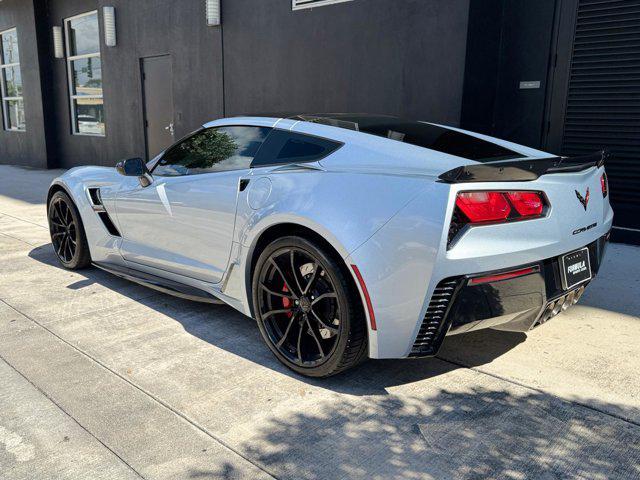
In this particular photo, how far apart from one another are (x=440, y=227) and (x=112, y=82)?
12.0 m

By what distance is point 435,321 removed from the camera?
266cm

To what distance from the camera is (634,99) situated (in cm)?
629

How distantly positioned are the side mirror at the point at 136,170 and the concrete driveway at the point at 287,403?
962 mm

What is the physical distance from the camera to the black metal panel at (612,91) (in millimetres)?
6273

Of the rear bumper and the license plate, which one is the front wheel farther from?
the license plate

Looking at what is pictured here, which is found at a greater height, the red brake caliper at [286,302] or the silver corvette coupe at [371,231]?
the silver corvette coupe at [371,231]

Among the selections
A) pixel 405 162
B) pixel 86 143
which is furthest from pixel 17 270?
pixel 86 143

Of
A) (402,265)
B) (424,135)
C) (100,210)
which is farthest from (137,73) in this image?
(402,265)

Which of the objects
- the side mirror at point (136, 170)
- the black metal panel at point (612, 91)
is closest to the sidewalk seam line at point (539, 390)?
the side mirror at point (136, 170)

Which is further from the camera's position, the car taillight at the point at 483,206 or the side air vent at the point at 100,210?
the side air vent at the point at 100,210

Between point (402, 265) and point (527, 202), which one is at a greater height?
point (527, 202)

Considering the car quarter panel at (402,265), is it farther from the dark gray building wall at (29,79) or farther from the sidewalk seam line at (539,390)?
the dark gray building wall at (29,79)

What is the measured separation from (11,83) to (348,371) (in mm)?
17148

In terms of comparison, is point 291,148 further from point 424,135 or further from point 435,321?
point 435,321
